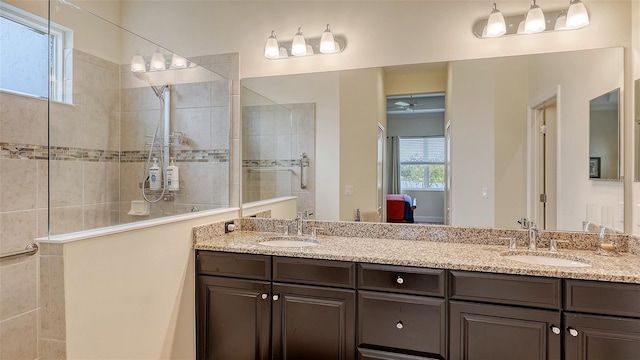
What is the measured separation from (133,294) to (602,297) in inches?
89.0

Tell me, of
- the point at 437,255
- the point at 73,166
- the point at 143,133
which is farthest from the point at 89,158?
the point at 437,255

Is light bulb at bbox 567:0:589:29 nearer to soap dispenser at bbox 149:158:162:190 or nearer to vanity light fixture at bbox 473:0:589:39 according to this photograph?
vanity light fixture at bbox 473:0:589:39

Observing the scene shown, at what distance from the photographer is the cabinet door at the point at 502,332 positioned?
1.62 meters

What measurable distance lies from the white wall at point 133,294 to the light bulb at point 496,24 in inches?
87.2

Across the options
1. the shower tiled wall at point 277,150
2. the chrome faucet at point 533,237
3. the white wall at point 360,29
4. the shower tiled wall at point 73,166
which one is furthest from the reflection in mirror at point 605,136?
the shower tiled wall at point 73,166

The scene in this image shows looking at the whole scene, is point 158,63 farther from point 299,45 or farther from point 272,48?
point 299,45

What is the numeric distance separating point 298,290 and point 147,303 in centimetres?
83

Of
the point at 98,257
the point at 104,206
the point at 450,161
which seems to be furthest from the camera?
the point at 104,206

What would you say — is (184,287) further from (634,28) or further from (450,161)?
(634,28)

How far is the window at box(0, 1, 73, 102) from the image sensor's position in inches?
87.5

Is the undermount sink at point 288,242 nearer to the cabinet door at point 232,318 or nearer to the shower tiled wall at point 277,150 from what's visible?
the shower tiled wall at point 277,150

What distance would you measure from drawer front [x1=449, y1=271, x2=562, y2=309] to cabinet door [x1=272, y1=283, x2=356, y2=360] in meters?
0.56

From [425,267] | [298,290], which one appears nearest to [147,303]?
Answer: [298,290]

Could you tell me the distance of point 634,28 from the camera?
6.43 ft
